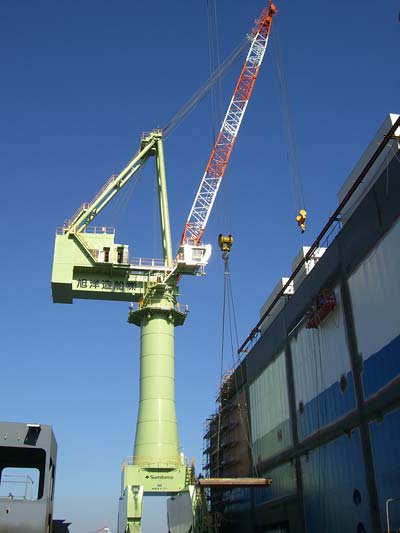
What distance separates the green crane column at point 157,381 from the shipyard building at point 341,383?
7.02m

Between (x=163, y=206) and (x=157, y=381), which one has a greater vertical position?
(x=163, y=206)

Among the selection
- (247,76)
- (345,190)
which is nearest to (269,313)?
(345,190)

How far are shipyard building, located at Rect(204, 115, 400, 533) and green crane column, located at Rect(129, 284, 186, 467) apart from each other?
7.02 meters

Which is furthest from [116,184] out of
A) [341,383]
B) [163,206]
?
[341,383]

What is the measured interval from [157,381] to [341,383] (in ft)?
68.7

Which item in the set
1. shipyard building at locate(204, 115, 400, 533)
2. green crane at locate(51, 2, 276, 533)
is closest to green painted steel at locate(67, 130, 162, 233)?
green crane at locate(51, 2, 276, 533)

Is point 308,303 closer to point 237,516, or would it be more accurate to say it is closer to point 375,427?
point 375,427

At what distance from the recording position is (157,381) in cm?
4659

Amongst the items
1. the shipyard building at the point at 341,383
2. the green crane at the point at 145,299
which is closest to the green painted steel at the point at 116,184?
the green crane at the point at 145,299

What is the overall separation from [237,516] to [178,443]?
32.4 feet

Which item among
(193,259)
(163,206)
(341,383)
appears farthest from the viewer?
(163,206)

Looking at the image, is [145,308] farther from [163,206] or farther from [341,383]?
[341,383]

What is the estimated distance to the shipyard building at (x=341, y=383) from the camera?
79.5ft

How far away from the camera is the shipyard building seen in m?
24.2
